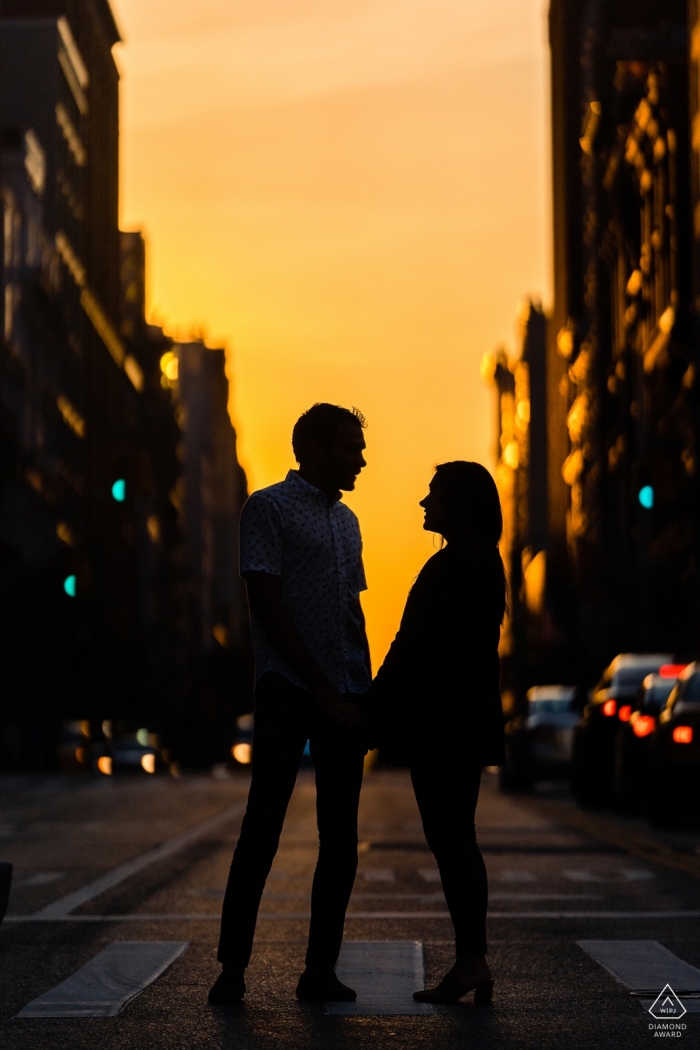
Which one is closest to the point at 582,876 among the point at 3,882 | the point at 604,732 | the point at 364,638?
the point at 3,882

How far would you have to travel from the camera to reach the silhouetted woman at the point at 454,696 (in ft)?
23.6

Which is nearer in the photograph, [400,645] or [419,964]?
[400,645]

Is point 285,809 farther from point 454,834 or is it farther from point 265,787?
point 454,834

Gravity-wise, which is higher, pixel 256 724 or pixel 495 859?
pixel 256 724

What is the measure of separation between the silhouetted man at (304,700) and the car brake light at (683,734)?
12.4m

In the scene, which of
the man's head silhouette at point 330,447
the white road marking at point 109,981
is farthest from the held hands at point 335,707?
the white road marking at point 109,981

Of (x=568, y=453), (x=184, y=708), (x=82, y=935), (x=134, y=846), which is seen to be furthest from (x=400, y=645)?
(x=184, y=708)

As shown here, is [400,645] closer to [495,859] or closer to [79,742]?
[495,859]

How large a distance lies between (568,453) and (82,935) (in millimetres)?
131902

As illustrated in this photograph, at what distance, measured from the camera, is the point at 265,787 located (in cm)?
724

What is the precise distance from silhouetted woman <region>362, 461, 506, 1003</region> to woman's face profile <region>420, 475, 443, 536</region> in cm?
5

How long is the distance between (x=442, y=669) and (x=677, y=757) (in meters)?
12.6

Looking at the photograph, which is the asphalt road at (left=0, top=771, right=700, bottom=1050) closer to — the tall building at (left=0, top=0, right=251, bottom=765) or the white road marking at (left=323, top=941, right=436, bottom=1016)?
the white road marking at (left=323, top=941, right=436, bottom=1016)

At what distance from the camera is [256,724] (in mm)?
7309
